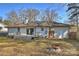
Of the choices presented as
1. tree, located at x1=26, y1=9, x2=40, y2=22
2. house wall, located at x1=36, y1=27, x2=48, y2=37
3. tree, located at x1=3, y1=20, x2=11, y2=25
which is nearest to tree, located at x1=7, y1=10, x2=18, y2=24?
tree, located at x1=3, y1=20, x2=11, y2=25

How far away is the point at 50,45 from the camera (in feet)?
10.8

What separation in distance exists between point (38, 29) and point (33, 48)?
227 mm

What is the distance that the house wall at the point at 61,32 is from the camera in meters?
3.26

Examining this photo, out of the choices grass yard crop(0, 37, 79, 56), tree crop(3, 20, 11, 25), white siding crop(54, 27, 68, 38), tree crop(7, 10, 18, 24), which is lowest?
grass yard crop(0, 37, 79, 56)

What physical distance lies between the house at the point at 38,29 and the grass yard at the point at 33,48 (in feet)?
0.24

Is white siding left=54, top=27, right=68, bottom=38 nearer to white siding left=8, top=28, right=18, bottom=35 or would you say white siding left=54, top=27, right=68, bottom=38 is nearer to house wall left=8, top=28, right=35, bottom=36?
house wall left=8, top=28, right=35, bottom=36

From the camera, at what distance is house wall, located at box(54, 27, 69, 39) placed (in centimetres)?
326

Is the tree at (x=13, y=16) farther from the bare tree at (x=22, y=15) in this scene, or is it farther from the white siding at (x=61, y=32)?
the white siding at (x=61, y=32)

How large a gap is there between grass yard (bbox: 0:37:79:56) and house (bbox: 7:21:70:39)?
0.24 feet

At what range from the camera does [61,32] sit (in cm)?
327

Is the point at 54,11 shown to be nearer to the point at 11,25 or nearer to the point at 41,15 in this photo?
the point at 41,15

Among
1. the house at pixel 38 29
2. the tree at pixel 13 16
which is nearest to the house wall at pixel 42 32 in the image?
the house at pixel 38 29

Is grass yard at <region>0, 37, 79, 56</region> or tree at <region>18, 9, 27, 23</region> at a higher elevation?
tree at <region>18, 9, 27, 23</region>

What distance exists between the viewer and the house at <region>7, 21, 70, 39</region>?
3.29 meters
